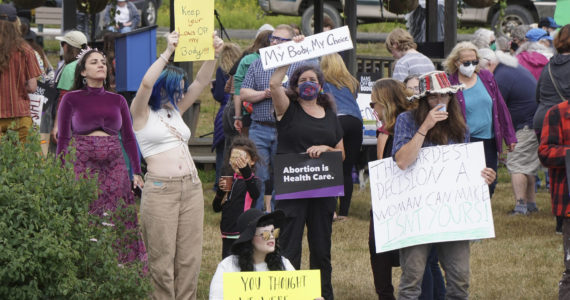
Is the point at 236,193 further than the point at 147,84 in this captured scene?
Yes

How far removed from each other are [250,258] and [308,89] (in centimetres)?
166

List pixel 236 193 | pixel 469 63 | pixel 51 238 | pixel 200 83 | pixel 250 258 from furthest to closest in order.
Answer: pixel 469 63 < pixel 236 193 < pixel 200 83 < pixel 250 258 < pixel 51 238

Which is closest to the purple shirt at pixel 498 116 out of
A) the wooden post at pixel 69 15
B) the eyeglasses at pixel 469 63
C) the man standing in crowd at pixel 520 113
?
the eyeglasses at pixel 469 63

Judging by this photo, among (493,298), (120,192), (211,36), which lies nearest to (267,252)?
(211,36)

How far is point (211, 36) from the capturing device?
19.7 ft

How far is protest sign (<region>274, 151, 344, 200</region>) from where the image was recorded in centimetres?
669

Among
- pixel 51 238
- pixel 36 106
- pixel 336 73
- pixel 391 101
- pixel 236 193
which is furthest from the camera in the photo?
pixel 36 106

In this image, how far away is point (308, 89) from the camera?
6.67 m

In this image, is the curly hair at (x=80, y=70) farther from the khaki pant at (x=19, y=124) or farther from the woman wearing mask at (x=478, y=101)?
the woman wearing mask at (x=478, y=101)

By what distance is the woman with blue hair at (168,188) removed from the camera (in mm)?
6109

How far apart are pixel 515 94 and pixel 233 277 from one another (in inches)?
253

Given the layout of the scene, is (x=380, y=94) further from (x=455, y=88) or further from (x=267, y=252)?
(x=267, y=252)

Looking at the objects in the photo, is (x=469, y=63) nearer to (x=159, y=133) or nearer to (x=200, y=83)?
(x=200, y=83)

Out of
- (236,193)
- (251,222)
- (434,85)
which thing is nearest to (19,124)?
(236,193)
